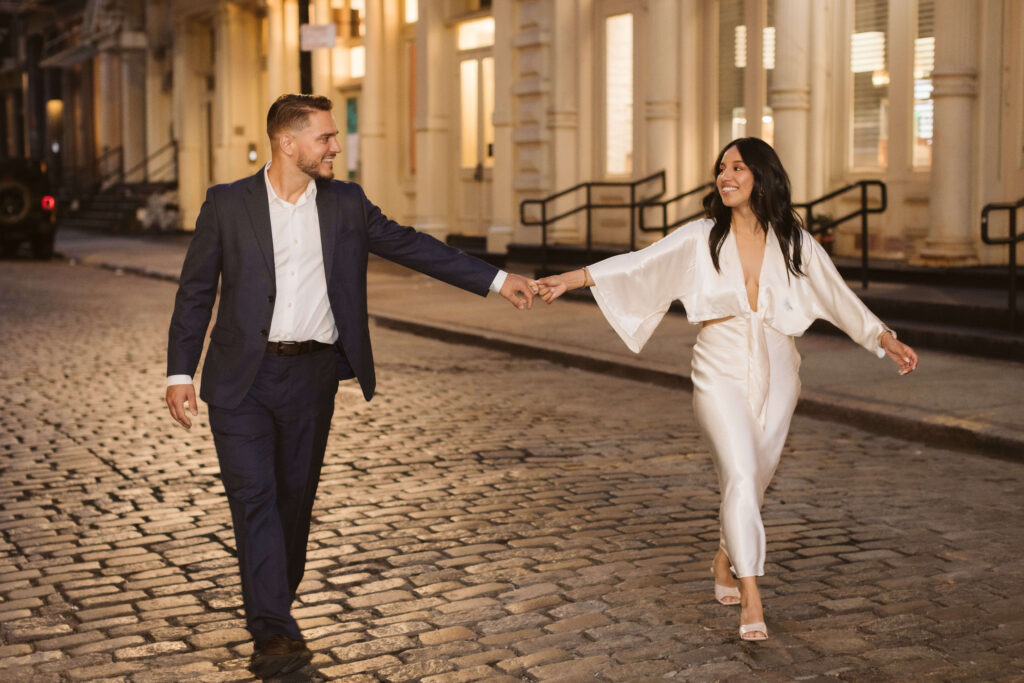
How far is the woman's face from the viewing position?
5156mm

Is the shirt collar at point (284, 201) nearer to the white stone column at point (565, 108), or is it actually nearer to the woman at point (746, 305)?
the woman at point (746, 305)

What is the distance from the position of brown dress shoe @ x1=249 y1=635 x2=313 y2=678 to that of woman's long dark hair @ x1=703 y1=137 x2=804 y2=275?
78.8 inches

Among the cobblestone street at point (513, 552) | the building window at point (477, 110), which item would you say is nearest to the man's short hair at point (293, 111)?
the cobblestone street at point (513, 552)

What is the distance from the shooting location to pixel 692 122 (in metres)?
18.8

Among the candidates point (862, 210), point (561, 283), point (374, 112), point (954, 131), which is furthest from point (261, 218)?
point (374, 112)

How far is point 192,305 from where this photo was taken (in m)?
4.91

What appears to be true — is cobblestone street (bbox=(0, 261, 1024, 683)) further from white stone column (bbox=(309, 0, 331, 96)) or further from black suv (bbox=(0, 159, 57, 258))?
white stone column (bbox=(309, 0, 331, 96))

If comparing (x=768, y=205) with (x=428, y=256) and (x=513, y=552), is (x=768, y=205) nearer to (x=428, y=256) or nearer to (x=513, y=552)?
(x=428, y=256)

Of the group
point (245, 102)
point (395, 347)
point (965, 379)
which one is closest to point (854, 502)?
point (965, 379)

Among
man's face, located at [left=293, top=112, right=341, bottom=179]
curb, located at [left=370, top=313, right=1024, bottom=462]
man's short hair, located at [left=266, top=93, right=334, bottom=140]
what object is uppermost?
man's short hair, located at [left=266, top=93, right=334, bottom=140]

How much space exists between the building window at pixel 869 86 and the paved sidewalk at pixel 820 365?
3230mm

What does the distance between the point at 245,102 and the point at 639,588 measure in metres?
29.5

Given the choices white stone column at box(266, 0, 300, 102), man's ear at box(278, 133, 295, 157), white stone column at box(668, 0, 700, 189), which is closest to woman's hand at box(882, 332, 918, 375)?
man's ear at box(278, 133, 295, 157)

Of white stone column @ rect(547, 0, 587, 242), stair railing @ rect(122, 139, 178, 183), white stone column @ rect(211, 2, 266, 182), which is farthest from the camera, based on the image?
stair railing @ rect(122, 139, 178, 183)
